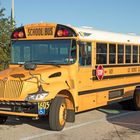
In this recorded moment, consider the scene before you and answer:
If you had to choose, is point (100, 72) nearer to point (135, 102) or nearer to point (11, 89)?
point (135, 102)

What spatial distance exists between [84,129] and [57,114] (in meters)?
0.82

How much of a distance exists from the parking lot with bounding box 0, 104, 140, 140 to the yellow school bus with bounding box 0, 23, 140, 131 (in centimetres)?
32

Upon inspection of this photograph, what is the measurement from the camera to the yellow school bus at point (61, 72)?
918 cm

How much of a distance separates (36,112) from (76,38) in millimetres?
2053

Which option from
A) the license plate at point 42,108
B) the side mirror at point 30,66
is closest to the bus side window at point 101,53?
the side mirror at point 30,66

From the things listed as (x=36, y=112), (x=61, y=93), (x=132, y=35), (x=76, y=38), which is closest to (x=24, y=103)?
(x=36, y=112)

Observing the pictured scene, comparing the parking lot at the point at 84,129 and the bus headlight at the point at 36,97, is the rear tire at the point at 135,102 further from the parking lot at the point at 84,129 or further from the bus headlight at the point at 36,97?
the bus headlight at the point at 36,97

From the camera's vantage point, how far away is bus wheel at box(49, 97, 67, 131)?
30.4 feet

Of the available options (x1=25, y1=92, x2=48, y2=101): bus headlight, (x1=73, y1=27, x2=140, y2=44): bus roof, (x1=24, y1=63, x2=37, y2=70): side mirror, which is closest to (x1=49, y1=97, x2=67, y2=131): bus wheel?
(x1=25, y1=92, x2=48, y2=101): bus headlight

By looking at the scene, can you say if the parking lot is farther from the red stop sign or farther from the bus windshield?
the bus windshield

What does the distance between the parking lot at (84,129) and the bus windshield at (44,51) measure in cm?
146

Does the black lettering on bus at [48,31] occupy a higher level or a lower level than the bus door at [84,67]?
higher

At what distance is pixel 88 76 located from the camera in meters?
10.8

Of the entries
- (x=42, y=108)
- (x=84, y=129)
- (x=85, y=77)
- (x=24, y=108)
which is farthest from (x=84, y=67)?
(x=24, y=108)
